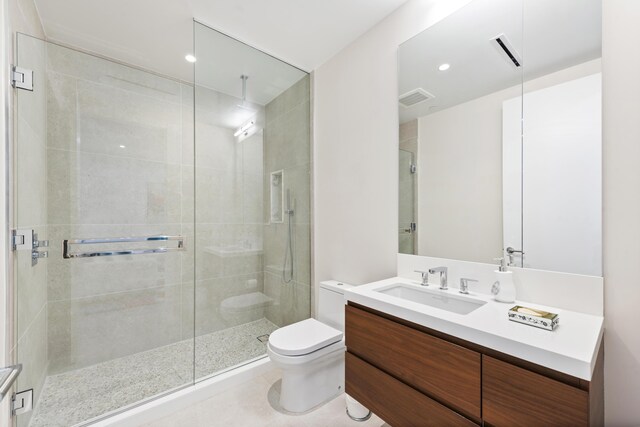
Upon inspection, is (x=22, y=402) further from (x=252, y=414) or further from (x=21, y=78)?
(x=21, y=78)

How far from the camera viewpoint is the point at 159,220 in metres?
2.42

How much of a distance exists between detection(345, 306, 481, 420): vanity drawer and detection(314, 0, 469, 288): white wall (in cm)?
61

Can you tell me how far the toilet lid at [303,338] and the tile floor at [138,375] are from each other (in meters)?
0.60

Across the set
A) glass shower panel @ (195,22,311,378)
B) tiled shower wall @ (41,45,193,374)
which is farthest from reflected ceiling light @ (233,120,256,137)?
tiled shower wall @ (41,45,193,374)

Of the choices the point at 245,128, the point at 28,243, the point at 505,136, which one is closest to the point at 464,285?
the point at 505,136

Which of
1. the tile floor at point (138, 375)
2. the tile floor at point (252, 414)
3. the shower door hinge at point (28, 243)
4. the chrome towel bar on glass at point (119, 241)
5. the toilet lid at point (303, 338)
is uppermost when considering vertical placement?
the shower door hinge at point (28, 243)

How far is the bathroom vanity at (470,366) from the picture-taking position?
0.81m

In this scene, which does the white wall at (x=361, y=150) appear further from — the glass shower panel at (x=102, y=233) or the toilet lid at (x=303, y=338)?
the glass shower panel at (x=102, y=233)

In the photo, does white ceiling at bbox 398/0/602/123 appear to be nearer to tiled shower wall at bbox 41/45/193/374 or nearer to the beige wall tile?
tiled shower wall at bbox 41/45/193/374

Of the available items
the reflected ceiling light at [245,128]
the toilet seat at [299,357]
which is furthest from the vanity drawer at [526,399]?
the reflected ceiling light at [245,128]

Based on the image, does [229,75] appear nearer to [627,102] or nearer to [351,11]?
[351,11]

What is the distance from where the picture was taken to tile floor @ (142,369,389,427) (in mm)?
1597

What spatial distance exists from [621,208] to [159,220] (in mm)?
2877

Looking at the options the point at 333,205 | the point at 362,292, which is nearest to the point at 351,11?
the point at 333,205
